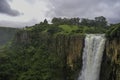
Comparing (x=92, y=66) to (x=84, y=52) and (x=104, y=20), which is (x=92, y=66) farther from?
(x=104, y=20)

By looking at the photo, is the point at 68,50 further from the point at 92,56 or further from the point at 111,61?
the point at 111,61

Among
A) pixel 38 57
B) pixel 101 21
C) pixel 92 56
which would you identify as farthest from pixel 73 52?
pixel 101 21

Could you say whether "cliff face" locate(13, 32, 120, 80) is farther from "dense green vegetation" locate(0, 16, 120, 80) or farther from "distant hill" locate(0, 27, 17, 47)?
"distant hill" locate(0, 27, 17, 47)

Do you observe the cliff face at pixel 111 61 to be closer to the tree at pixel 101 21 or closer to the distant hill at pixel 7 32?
the tree at pixel 101 21

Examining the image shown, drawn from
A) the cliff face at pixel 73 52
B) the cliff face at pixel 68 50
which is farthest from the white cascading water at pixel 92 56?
the cliff face at pixel 68 50

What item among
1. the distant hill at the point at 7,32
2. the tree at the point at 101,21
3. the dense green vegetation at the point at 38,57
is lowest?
the dense green vegetation at the point at 38,57

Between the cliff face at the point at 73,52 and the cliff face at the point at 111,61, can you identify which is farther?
the cliff face at the point at 73,52
